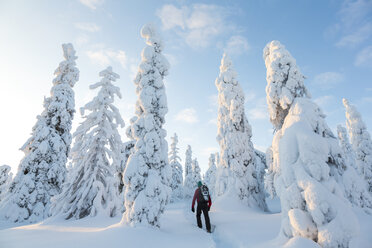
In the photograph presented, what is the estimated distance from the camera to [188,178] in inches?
1829

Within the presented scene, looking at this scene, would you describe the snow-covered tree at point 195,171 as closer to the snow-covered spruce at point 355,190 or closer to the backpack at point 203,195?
the backpack at point 203,195

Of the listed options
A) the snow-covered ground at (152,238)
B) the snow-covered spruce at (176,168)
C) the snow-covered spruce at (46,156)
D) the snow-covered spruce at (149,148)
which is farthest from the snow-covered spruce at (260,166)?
the snow-covered spruce at (176,168)

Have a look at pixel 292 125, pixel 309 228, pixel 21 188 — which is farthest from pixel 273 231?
pixel 21 188

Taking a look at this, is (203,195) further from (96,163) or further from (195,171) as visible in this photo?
(195,171)

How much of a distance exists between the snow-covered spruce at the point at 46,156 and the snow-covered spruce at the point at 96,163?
336 cm

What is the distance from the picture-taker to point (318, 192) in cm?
499

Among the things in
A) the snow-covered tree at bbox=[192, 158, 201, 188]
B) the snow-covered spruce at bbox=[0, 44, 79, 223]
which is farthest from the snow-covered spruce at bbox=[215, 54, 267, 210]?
the snow-covered tree at bbox=[192, 158, 201, 188]

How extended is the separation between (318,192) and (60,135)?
1770 centimetres

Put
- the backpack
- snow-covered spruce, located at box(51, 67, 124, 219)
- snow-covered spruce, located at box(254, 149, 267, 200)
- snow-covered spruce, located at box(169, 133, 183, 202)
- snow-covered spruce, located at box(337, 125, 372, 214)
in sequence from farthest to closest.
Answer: snow-covered spruce, located at box(169, 133, 183, 202) < snow-covered spruce, located at box(254, 149, 267, 200) < snow-covered spruce, located at box(51, 67, 124, 219) < the backpack < snow-covered spruce, located at box(337, 125, 372, 214)

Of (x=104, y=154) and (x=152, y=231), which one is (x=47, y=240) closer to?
(x=152, y=231)

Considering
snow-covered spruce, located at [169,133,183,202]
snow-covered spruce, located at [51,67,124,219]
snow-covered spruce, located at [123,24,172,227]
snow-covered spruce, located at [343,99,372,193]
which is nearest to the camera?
snow-covered spruce, located at [123,24,172,227]

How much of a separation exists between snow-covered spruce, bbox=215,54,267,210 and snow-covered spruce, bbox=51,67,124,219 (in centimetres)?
872

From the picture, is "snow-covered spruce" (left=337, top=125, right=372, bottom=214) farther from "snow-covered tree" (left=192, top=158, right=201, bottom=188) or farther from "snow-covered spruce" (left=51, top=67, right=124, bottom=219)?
"snow-covered tree" (left=192, top=158, right=201, bottom=188)

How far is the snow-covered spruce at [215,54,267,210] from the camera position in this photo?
1455 centimetres
